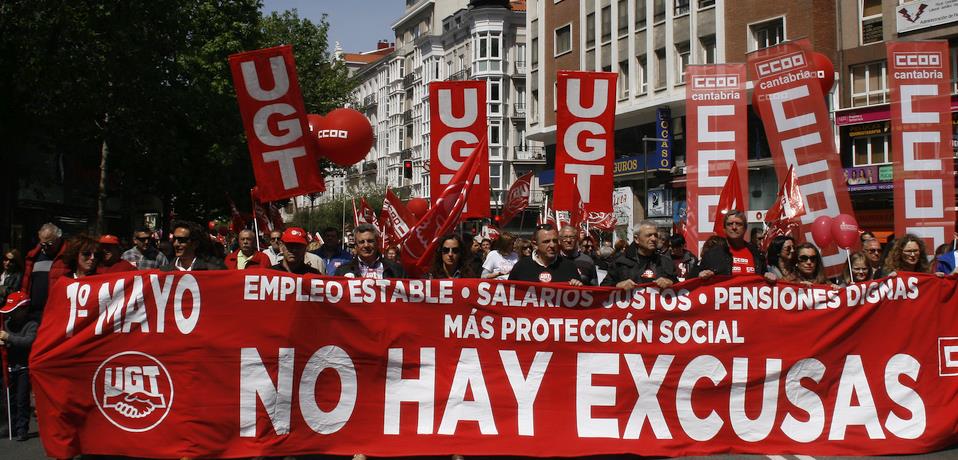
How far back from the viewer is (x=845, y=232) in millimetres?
10570

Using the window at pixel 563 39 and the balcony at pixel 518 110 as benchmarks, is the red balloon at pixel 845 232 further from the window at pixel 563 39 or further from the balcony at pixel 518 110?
the balcony at pixel 518 110

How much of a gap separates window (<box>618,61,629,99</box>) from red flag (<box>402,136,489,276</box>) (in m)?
34.7

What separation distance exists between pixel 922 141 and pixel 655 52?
2888 centimetres

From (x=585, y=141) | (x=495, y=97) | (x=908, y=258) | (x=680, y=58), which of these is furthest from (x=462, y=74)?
(x=908, y=258)

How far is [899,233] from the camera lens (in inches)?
454

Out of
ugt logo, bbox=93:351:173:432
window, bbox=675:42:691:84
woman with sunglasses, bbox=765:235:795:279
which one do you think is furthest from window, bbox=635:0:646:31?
ugt logo, bbox=93:351:173:432

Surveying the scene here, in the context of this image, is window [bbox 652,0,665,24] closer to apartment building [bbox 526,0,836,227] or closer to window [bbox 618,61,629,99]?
apartment building [bbox 526,0,836,227]

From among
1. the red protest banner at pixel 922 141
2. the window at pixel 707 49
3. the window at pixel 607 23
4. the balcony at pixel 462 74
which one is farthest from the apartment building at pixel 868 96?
the balcony at pixel 462 74

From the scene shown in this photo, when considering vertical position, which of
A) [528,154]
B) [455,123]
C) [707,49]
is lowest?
[455,123]

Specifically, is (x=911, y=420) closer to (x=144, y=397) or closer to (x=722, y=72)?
(x=144, y=397)

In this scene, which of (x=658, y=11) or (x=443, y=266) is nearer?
(x=443, y=266)

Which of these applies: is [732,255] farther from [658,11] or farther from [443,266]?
[658,11]

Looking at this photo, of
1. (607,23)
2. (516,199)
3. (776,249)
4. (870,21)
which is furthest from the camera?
(607,23)

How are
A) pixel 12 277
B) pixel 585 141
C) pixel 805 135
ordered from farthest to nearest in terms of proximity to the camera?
1. pixel 585 141
2. pixel 805 135
3. pixel 12 277
